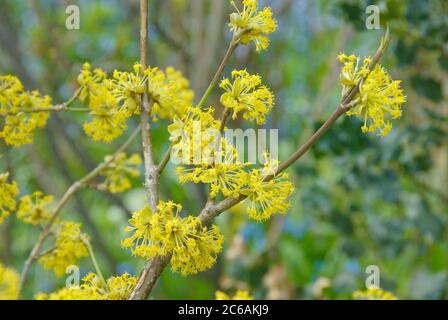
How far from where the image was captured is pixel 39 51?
6.92ft

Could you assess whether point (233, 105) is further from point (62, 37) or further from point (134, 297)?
point (62, 37)

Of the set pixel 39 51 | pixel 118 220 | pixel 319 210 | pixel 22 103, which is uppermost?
pixel 39 51

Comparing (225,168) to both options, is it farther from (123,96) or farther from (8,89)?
(8,89)

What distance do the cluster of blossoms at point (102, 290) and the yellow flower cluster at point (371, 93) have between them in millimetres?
279

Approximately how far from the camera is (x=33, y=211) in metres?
0.92

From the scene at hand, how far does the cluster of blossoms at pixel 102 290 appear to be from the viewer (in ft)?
2.20

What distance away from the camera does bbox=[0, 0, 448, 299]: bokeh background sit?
4.85 ft

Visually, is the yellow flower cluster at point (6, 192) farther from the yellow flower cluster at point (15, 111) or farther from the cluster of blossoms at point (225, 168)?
the cluster of blossoms at point (225, 168)

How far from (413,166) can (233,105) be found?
902 mm

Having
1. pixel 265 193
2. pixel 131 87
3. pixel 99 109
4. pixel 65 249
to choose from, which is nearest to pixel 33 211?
pixel 65 249

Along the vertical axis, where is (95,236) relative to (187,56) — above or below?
below

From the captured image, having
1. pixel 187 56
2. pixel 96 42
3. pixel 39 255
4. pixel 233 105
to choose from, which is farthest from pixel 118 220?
pixel 233 105

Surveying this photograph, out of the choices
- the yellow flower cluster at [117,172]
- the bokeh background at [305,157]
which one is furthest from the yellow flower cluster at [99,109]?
the bokeh background at [305,157]
